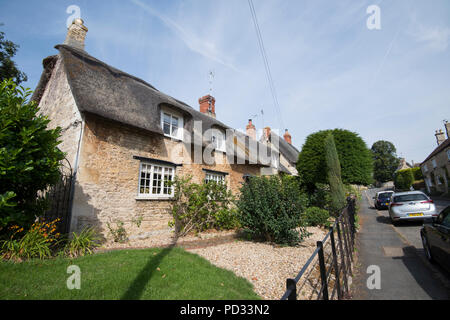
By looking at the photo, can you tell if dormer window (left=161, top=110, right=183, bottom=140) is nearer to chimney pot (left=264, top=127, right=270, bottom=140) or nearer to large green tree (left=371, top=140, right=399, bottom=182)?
chimney pot (left=264, top=127, right=270, bottom=140)

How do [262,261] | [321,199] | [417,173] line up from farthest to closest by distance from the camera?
[417,173] < [321,199] < [262,261]

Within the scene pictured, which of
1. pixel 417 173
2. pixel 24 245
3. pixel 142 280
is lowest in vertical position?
pixel 142 280

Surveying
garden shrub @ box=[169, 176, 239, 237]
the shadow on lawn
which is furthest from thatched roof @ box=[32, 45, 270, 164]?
the shadow on lawn

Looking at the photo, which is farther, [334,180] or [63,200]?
[334,180]

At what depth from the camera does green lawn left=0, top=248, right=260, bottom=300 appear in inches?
126

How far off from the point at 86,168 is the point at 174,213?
366 cm

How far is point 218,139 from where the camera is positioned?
43.3 feet

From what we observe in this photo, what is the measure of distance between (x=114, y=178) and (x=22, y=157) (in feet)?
10.4

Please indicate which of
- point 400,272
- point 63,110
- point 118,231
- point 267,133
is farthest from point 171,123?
point 267,133

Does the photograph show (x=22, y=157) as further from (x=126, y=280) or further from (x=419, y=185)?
(x=419, y=185)

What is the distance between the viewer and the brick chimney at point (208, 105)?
652 inches

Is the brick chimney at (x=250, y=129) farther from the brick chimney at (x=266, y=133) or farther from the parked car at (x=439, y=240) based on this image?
the parked car at (x=439, y=240)

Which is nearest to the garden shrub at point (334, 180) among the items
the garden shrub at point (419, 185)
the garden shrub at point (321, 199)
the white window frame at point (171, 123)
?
the garden shrub at point (321, 199)

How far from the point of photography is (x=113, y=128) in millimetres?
7898
